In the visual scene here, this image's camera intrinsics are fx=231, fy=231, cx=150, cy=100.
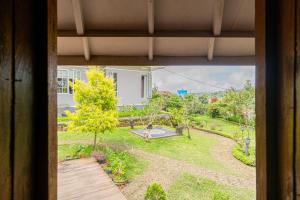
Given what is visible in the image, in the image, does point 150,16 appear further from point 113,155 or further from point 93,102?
point 113,155

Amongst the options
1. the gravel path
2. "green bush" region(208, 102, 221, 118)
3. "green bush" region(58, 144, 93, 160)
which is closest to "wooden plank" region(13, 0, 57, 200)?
the gravel path

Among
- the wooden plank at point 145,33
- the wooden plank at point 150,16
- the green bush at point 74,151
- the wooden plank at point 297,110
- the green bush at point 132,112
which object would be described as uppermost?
the wooden plank at point 150,16

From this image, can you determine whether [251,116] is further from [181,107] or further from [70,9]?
[70,9]

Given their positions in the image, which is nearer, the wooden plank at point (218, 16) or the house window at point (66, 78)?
the wooden plank at point (218, 16)

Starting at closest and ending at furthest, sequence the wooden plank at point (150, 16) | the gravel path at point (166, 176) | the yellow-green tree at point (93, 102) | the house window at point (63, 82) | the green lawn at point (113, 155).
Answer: the wooden plank at point (150, 16) < the gravel path at point (166, 176) < the green lawn at point (113, 155) < the yellow-green tree at point (93, 102) < the house window at point (63, 82)

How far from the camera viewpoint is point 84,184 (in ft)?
15.9

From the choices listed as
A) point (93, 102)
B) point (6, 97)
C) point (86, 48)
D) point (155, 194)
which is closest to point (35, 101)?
point (6, 97)

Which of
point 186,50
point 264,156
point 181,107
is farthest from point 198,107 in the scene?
point 264,156

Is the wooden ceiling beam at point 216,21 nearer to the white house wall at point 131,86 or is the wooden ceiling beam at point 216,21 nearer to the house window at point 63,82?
the house window at point 63,82

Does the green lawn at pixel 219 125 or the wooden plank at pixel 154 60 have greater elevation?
the wooden plank at pixel 154 60

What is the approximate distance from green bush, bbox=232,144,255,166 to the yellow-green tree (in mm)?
4767

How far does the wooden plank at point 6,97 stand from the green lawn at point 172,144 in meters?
8.15

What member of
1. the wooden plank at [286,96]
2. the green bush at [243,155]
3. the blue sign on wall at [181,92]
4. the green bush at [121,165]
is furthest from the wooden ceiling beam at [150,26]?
the blue sign on wall at [181,92]

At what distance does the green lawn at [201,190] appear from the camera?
6395 mm
